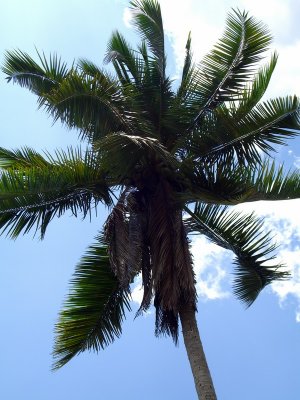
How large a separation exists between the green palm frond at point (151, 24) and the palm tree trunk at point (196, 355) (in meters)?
4.84

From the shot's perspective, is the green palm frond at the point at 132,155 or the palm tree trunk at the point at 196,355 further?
the green palm frond at the point at 132,155

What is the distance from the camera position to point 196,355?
10.1 meters

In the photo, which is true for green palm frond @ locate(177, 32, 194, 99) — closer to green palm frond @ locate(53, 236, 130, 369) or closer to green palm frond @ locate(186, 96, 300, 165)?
green palm frond @ locate(186, 96, 300, 165)

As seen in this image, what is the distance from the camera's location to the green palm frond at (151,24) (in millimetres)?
13008

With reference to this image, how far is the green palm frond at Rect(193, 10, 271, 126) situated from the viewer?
12.3 m

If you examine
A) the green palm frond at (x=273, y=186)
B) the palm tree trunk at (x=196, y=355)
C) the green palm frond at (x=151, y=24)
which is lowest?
the palm tree trunk at (x=196, y=355)

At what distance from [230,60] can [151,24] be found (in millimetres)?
1843

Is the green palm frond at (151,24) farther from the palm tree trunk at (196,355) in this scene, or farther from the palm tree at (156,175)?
the palm tree trunk at (196,355)

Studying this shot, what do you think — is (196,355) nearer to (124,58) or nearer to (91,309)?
(91,309)

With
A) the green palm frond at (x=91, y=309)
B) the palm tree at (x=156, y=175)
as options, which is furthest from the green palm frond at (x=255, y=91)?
the green palm frond at (x=91, y=309)

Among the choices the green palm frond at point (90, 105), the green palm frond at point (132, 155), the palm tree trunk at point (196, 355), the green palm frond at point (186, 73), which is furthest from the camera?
the green palm frond at point (186, 73)

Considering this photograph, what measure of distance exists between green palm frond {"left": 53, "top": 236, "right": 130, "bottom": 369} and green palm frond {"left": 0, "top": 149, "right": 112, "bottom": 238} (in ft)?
2.64

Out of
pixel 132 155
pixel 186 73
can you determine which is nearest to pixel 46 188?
pixel 132 155

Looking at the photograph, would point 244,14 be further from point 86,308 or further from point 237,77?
point 86,308
